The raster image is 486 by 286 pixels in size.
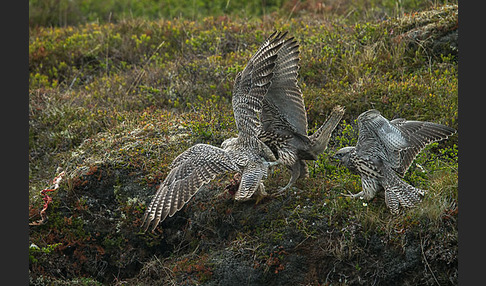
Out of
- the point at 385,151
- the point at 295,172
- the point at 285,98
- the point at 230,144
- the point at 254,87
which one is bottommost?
the point at 295,172

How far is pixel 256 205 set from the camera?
23.2ft

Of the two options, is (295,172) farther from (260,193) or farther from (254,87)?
(254,87)

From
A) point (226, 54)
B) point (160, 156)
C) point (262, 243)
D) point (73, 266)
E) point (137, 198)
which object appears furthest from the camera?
point (226, 54)

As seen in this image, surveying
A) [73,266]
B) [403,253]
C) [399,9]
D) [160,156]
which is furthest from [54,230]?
[399,9]

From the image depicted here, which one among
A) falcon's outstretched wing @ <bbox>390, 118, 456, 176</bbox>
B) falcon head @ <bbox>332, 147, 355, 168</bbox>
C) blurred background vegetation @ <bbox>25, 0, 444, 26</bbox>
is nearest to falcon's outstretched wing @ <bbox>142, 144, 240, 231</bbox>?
falcon head @ <bbox>332, 147, 355, 168</bbox>

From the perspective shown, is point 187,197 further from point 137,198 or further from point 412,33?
point 412,33

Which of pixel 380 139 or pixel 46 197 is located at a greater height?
pixel 380 139

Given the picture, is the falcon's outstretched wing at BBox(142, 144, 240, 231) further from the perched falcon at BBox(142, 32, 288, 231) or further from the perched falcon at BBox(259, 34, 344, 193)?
the perched falcon at BBox(259, 34, 344, 193)

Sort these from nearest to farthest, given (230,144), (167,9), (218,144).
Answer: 1. (230,144)
2. (218,144)
3. (167,9)

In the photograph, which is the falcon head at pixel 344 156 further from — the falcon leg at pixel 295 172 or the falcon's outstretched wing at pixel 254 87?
the falcon's outstretched wing at pixel 254 87

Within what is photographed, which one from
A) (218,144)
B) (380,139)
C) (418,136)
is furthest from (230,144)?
(418,136)

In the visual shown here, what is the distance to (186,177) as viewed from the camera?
6.49 metres

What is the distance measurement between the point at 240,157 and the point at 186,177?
0.67 m

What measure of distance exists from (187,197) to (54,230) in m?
2.06
